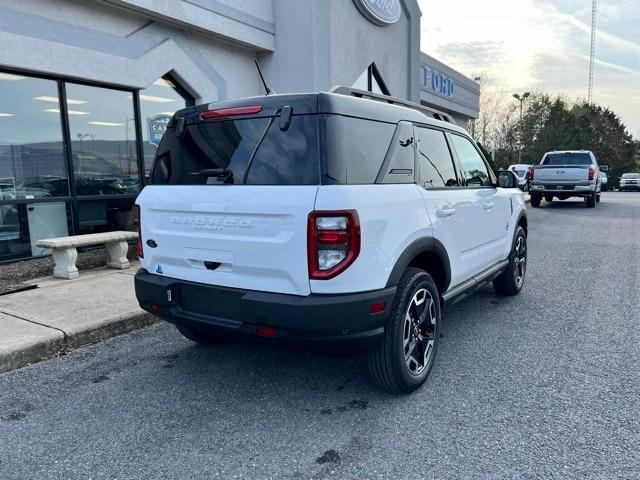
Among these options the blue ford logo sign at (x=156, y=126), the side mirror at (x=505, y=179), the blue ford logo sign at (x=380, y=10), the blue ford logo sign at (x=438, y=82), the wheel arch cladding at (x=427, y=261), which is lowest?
the wheel arch cladding at (x=427, y=261)

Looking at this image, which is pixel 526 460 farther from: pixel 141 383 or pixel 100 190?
pixel 100 190

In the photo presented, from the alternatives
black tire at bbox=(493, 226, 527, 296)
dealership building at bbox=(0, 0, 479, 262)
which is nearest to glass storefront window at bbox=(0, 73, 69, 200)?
dealership building at bbox=(0, 0, 479, 262)

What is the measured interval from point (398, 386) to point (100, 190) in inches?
265

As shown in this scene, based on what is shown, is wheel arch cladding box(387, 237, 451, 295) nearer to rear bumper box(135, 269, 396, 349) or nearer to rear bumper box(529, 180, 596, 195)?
rear bumper box(135, 269, 396, 349)

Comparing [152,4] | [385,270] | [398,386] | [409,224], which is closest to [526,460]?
[398,386]

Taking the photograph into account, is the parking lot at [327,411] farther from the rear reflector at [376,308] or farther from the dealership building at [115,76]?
the dealership building at [115,76]

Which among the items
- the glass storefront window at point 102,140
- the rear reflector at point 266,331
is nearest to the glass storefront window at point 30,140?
the glass storefront window at point 102,140

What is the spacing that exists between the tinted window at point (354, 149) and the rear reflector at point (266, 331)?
36.2 inches

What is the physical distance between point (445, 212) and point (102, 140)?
662cm

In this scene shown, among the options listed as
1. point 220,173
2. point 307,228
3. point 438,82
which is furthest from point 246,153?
point 438,82

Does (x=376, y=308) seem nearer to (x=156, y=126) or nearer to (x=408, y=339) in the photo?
(x=408, y=339)

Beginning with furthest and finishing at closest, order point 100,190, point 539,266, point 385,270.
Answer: point 100,190, point 539,266, point 385,270

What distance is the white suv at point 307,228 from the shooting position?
2.74m

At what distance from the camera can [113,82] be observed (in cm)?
782
